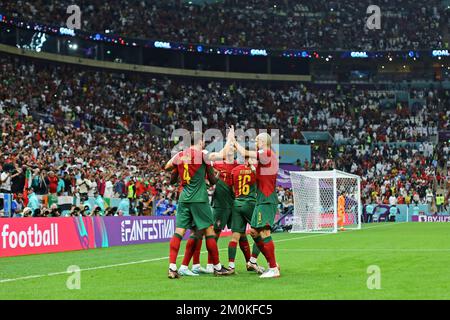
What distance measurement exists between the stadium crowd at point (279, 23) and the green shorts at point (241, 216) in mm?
44444

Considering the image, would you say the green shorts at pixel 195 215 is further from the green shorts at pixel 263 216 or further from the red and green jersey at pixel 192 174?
the green shorts at pixel 263 216

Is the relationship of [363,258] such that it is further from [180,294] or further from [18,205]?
[18,205]

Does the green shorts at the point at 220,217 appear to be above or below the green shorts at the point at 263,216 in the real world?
below

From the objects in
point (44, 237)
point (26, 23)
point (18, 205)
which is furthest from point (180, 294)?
point (26, 23)

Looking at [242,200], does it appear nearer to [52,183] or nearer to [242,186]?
[242,186]

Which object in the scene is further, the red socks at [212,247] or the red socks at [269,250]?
the red socks at [212,247]

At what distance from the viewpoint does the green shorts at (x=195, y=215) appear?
42.7 ft

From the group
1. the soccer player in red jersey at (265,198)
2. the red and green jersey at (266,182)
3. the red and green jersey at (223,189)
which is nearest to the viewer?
the soccer player in red jersey at (265,198)

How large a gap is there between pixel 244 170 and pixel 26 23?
3692cm

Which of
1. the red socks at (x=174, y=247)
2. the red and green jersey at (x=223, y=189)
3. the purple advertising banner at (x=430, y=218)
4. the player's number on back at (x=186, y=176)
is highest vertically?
the player's number on back at (x=186, y=176)

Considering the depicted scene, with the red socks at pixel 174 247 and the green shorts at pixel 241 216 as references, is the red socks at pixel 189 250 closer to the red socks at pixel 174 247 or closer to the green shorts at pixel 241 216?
the red socks at pixel 174 247

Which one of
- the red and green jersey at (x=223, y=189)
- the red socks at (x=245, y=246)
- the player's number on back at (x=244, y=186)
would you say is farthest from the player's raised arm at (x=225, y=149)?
the red socks at (x=245, y=246)

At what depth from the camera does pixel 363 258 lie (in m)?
16.5

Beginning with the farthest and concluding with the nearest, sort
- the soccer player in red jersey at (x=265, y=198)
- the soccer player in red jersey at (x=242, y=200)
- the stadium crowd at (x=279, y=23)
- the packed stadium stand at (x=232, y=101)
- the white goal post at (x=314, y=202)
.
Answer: the stadium crowd at (x=279, y=23) < the packed stadium stand at (x=232, y=101) < the white goal post at (x=314, y=202) < the soccer player in red jersey at (x=242, y=200) < the soccer player in red jersey at (x=265, y=198)
